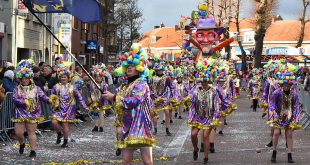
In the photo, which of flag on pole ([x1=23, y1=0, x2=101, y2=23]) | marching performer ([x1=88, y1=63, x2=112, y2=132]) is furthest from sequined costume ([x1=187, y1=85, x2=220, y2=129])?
marching performer ([x1=88, y1=63, x2=112, y2=132])

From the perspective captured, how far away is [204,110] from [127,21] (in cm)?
3833

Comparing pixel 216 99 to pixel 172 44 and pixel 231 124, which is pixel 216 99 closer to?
pixel 231 124

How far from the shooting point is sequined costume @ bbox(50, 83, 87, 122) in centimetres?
1362

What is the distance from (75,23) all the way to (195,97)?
36.6 m

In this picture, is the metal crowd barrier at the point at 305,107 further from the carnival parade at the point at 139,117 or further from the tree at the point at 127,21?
the tree at the point at 127,21

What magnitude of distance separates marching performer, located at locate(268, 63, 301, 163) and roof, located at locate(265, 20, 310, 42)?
77235 mm

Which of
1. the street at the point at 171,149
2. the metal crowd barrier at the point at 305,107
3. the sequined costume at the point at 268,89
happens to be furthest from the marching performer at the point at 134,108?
the metal crowd barrier at the point at 305,107

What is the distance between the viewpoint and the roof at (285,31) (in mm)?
90062

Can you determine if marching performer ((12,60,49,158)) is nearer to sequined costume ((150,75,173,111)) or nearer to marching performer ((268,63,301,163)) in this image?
marching performer ((268,63,301,163))

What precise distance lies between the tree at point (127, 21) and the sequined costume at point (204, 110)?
3289 centimetres

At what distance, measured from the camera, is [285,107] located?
Result: 11.8 metres

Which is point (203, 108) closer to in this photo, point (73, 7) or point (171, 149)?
point (171, 149)

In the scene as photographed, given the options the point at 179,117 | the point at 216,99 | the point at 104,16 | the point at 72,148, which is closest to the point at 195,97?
the point at 216,99

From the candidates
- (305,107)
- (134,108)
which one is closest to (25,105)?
(134,108)
